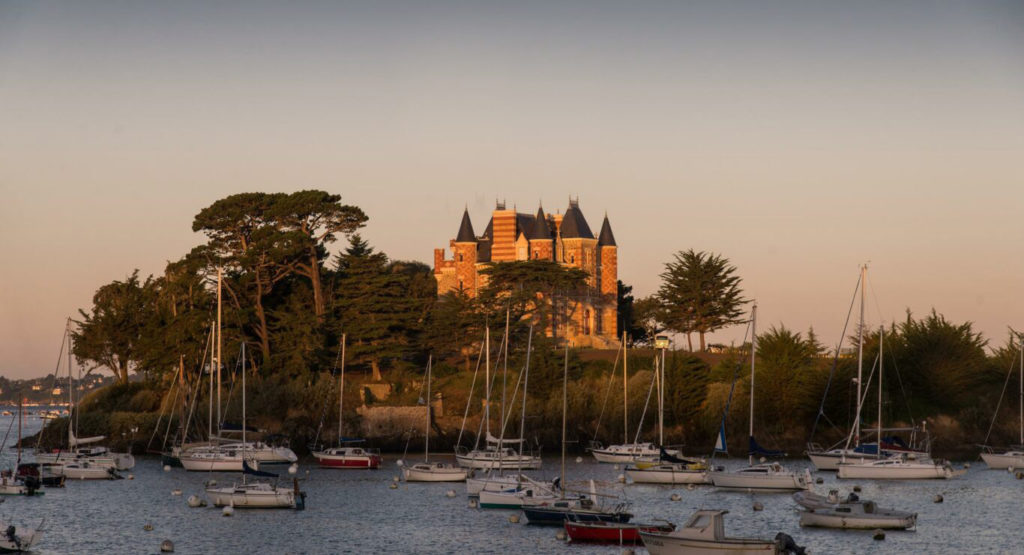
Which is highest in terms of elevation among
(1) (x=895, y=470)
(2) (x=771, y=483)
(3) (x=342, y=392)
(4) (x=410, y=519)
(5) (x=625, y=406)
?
(3) (x=342, y=392)

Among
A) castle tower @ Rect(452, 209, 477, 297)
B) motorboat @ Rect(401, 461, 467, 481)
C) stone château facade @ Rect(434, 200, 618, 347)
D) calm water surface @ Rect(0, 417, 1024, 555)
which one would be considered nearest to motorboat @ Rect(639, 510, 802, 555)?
calm water surface @ Rect(0, 417, 1024, 555)

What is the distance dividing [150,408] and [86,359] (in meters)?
11.6

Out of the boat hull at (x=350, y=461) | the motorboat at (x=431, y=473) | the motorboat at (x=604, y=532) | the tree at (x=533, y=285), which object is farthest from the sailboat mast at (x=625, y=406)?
the motorboat at (x=604, y=532)

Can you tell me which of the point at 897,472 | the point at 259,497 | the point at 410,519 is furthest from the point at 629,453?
the point at 259,497

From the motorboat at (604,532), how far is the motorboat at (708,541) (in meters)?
4.26

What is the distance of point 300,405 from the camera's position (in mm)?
86688

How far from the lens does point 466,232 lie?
13238 cm

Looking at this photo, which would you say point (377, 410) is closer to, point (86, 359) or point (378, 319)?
point (378, 319)

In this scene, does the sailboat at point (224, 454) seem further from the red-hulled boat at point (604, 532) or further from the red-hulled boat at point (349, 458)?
the red-hulled boat at point (604, 532)

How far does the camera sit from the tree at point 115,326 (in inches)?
3836

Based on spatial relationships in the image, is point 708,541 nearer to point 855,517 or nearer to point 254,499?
point 855,517

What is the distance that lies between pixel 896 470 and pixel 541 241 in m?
63.3

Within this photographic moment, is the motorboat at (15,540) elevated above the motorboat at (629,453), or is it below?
below

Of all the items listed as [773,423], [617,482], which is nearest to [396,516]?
[617,482]
